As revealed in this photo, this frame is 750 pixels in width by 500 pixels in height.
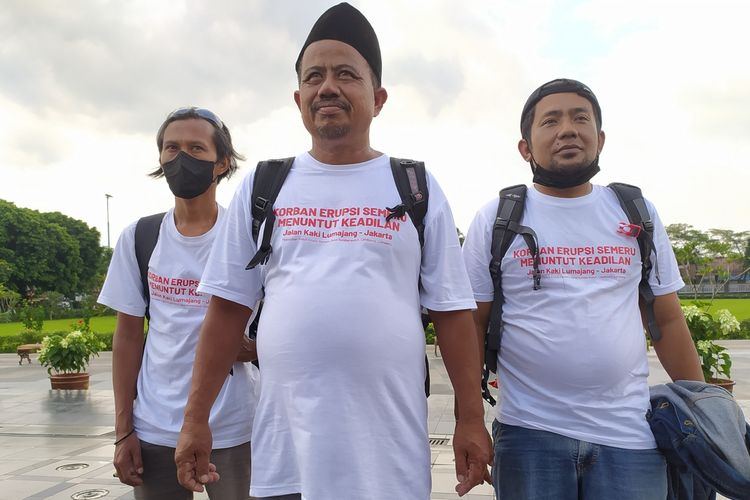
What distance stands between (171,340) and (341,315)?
0.95m

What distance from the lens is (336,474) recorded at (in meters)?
1.70

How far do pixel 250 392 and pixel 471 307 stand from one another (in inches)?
39.8

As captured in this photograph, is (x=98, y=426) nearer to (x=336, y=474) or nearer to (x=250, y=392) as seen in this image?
(x=250, y=392)

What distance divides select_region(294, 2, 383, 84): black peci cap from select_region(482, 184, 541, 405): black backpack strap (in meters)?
0.75

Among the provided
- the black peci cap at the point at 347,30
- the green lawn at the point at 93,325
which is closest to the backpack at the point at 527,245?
the black peci cap at the point at 347,30

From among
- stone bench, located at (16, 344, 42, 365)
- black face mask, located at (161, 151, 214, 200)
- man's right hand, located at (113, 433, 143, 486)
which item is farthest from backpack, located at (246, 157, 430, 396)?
stone bench, located at (16, 344, 42, 365)

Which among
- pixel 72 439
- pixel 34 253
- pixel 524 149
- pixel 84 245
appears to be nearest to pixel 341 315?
pixel 524 149

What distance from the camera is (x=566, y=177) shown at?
238 centimetres

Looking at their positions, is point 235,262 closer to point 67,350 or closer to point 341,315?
point 341,315

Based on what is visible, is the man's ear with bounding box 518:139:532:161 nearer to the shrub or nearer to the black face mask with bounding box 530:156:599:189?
the black face mask with bounding box 530:156:599:189

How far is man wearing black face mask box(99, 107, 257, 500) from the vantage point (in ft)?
7.72

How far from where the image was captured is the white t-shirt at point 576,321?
2.13 metres

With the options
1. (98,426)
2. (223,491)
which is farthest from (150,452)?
(98,426)

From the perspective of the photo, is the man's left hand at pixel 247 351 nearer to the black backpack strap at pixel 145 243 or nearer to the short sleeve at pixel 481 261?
the black backpack strap at pixel 145 243
